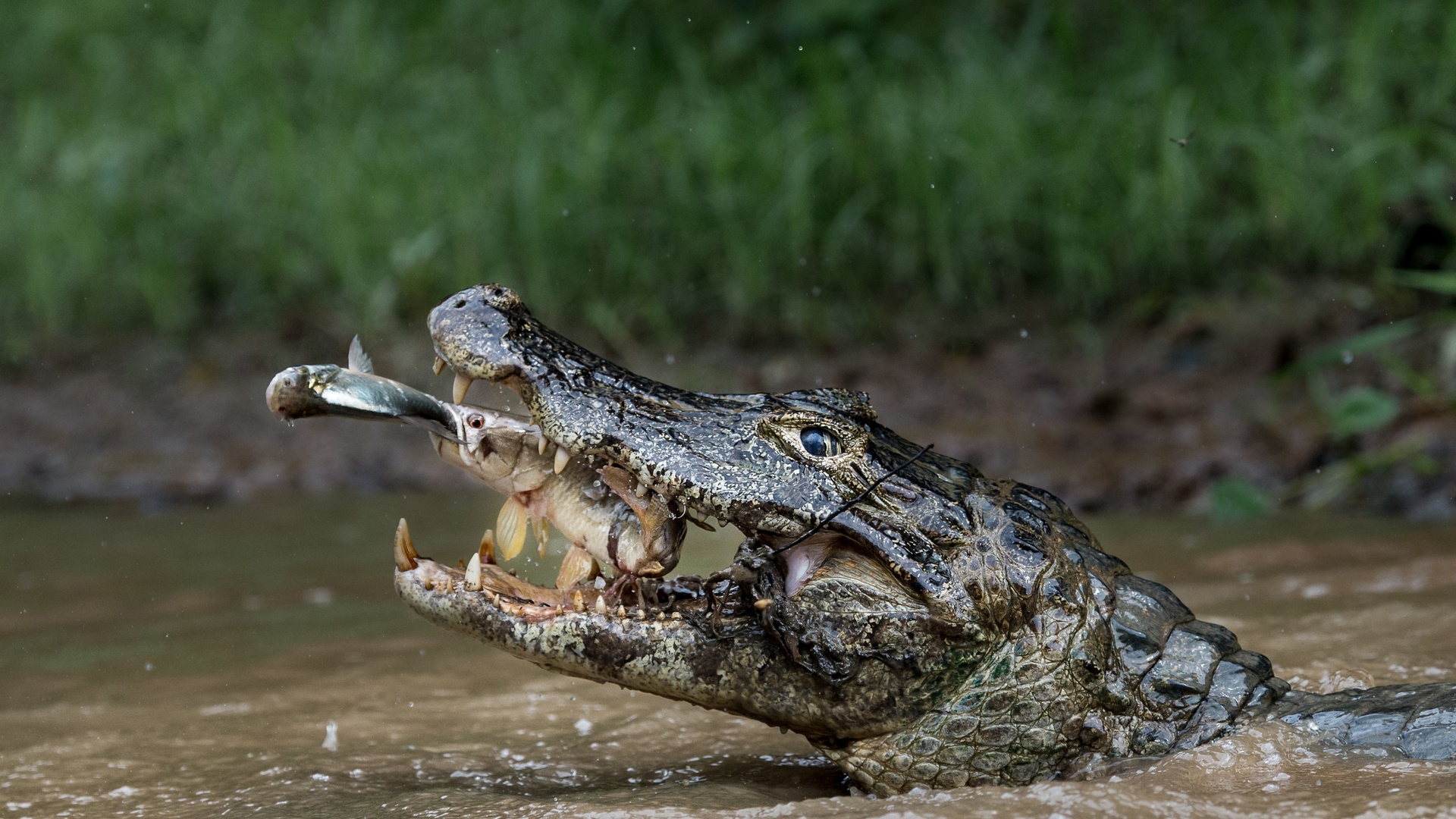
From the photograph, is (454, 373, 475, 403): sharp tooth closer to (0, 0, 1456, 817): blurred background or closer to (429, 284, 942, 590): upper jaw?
(429, 284, 942, 590): upper jaw

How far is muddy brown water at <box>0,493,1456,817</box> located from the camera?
2066 mm

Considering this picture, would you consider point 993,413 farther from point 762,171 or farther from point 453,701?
point 453,701

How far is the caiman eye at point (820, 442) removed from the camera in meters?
2.22

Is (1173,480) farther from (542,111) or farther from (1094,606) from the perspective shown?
(542,111)

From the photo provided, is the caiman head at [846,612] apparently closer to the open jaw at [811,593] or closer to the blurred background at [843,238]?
the open jaw at [811,593]

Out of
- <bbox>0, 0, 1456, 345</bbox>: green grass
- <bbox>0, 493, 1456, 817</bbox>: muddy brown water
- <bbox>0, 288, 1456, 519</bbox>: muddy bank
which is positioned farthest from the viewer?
<bbox>0, 0, 1456, 345</bbox>: green grass

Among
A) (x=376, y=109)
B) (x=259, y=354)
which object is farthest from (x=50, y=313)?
(x=376, y=109)

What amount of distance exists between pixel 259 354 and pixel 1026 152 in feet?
12.5

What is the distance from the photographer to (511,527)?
235 cm

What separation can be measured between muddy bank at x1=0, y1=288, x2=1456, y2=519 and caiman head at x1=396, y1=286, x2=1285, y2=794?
2810 millimetres

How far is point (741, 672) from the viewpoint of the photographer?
2.17 metres

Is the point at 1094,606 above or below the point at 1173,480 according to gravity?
below

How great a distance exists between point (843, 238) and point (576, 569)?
4218 mm

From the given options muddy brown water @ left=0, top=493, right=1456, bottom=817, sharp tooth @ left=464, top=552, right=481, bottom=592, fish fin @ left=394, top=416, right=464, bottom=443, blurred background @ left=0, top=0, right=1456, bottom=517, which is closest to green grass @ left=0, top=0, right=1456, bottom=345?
blurred background @ left=0, top=0, right=1456, bottom=517
